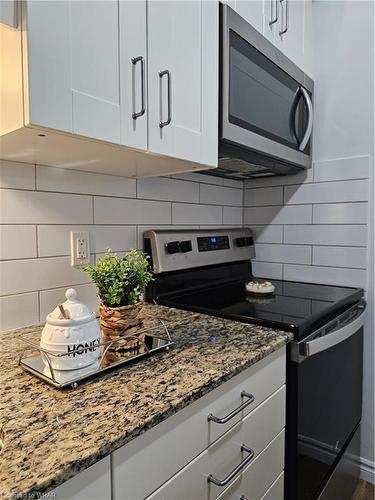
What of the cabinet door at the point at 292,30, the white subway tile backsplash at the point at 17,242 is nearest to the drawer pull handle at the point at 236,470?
the white subway tile backsplash at the point at 17,242

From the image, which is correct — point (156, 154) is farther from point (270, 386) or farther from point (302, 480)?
point (302, 480)

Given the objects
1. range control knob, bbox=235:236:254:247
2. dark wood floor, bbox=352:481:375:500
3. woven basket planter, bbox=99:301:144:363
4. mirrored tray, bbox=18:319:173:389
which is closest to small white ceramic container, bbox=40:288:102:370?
mirrored tray, bbox=18:319:173:389

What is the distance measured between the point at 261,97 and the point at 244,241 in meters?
0.72

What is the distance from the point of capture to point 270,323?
40.1 inches

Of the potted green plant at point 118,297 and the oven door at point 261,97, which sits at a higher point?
the oven door at point 261,97

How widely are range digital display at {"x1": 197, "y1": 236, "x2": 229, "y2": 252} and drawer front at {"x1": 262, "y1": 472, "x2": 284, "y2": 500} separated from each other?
87cm

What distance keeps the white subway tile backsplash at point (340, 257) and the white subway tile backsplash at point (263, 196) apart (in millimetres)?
327

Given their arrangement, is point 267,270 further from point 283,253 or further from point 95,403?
point 95,403

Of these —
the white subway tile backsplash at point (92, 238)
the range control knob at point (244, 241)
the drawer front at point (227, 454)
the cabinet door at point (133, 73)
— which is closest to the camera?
the drawer front at point (227, 454)

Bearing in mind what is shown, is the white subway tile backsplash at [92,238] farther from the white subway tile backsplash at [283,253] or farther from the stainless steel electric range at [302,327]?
the white subway tile backsplash at [283,253]

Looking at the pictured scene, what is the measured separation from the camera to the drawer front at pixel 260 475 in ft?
2.68

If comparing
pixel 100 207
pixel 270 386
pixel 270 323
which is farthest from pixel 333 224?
pixel 100 207

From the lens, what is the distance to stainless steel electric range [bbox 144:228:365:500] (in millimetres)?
1008

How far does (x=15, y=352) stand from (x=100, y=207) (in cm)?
55
